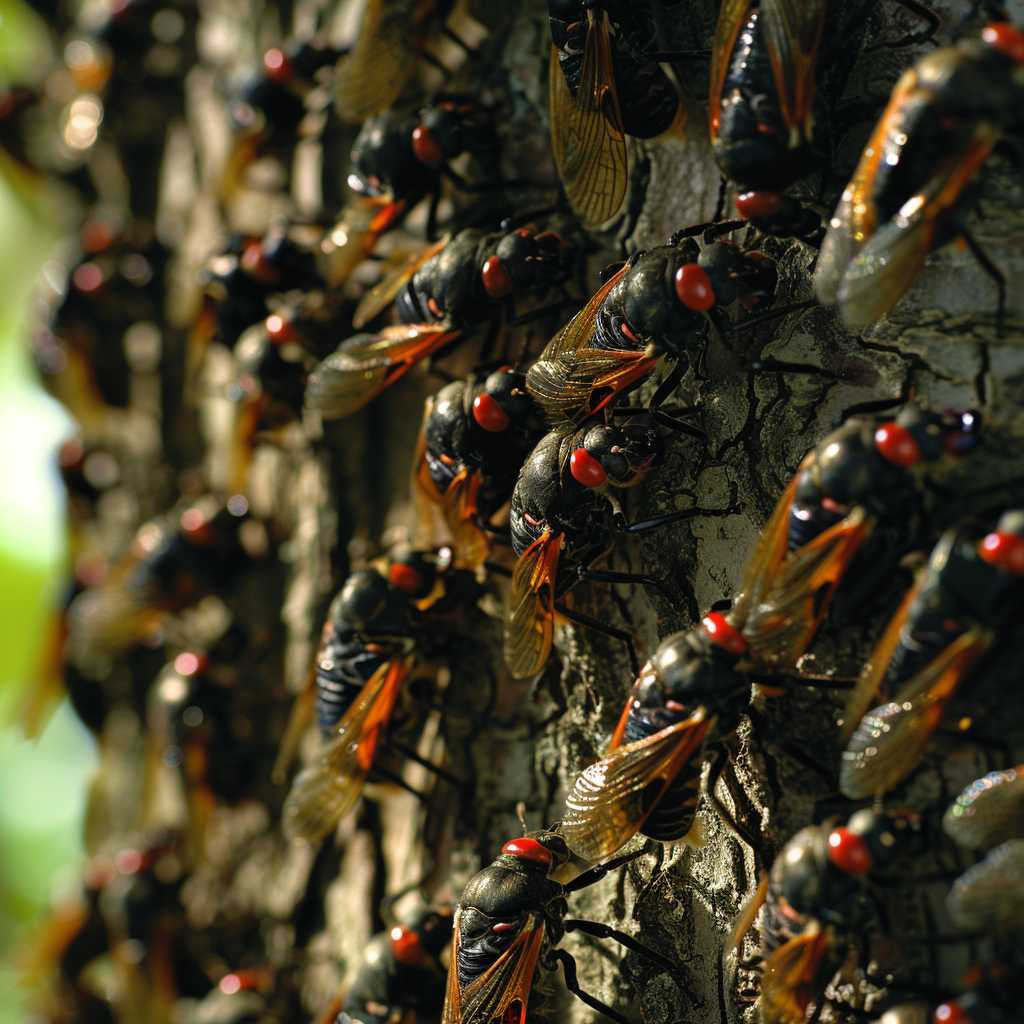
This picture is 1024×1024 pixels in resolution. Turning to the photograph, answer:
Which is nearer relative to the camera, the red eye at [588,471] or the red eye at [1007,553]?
the red eye at [1007,553]

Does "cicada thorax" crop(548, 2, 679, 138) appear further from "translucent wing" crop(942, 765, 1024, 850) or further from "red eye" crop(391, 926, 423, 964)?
"red eye" crop(391, 926, 423, 964)

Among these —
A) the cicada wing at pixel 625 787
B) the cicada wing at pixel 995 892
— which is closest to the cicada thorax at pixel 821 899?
the cicada wing at pixel 995 892

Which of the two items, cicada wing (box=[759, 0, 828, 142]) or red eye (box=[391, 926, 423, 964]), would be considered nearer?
cicada wing (box=[759, 0, 828, 142])

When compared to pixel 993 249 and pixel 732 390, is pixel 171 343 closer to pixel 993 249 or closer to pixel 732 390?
pixel 732 390

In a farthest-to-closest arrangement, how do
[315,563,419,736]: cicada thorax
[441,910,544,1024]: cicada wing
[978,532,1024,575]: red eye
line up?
[315,563,419,736]: cicada thorax → [441,910,544,1024]: cicada wing → [978,532,1024,575]: red eye

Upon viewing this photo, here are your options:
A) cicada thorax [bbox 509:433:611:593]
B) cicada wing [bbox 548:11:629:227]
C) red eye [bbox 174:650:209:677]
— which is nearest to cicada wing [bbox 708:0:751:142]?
cicada wing [bbox 548:11:629:227]

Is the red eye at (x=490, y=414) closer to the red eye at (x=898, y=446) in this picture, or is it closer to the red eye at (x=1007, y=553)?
the red eye at (x=898, y=446)

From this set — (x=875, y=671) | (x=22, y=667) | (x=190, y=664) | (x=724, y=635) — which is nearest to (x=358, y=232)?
(x=190, y=664)
